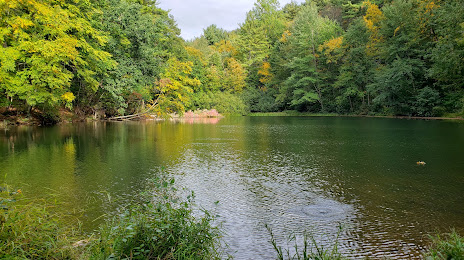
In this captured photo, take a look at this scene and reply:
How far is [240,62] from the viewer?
54.6 metres

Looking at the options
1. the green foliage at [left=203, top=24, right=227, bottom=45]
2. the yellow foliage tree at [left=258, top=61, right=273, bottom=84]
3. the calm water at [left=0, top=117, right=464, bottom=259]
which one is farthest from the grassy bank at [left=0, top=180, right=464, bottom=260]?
the green foliage at [left=203, top=24, right=227, bottom=45]

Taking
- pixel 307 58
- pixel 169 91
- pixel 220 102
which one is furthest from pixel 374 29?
pixel 169 91

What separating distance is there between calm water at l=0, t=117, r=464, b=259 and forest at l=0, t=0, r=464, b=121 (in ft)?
22.2

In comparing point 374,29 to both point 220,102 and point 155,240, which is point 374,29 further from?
point 155,240

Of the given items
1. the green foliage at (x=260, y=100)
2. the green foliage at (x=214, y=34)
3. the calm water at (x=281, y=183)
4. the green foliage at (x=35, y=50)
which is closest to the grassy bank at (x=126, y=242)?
the calm water at (x=281, y=183)

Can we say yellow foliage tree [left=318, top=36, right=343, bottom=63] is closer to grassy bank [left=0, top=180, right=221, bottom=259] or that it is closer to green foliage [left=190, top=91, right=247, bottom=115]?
green foliage [left=190, top=91, right=247, bottom=115]

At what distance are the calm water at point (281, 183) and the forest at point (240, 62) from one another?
675 centimetres

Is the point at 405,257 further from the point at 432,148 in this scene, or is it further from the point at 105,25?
the point at 105,25

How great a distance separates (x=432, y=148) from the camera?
13023 millimetres

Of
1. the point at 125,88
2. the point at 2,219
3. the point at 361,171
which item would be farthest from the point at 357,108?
the point at 2,219

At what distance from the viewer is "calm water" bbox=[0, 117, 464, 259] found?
207 inches

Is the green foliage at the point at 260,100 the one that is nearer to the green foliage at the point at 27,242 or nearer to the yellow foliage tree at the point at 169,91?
the yellow foliage tree at the point at 169,91

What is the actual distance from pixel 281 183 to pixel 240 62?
157 ft

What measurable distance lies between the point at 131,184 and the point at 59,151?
580cm
